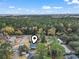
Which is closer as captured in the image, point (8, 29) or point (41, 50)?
point (41, 50)

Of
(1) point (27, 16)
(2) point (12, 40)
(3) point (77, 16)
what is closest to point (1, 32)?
(2) point (12, 40)

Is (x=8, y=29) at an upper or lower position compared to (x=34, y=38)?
upper

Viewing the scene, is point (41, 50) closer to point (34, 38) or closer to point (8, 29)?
point (34, 38)

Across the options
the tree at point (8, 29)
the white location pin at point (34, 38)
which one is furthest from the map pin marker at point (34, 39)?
the tree at point (8, 29)

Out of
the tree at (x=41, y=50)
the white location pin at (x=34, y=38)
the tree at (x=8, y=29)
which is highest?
the tree at (x=8, y=29)

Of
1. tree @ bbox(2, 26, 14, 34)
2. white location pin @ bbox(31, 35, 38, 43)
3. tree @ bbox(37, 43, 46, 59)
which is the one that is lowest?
tree @ bbox(37, 43, 46, 59)

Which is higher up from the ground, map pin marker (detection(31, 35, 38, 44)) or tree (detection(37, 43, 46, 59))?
map pin marker (detection(31, 35, 38, 44))

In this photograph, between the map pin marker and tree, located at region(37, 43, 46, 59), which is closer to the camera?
tree, located at region(37, 43, 46, 59)

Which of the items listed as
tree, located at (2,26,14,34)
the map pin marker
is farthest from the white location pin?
tree, located at (2,26,14,34)

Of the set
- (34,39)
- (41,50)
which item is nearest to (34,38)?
(34,39)

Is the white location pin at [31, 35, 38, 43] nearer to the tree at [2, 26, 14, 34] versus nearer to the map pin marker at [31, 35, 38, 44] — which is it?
the map pin marker at [31, 35, 38, 44]

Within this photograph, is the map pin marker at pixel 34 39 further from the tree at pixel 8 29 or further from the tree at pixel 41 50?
the tree at pixel 8 29

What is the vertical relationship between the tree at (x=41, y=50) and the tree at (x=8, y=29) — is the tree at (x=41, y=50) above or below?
below
